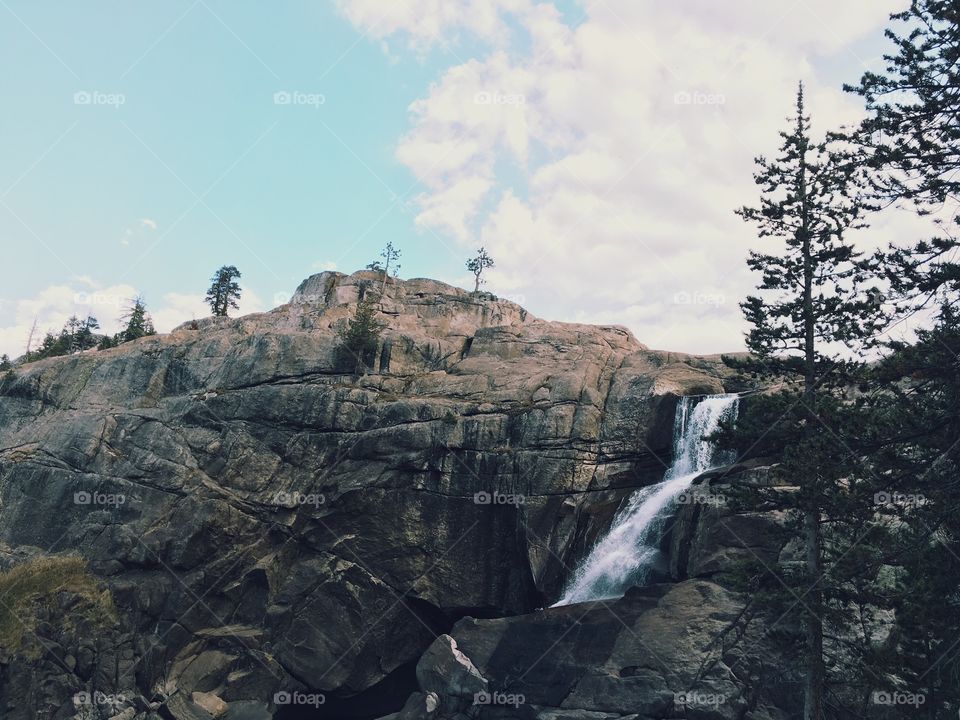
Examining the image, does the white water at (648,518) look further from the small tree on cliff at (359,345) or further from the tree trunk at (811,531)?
the small tree on cliff at (359,345)

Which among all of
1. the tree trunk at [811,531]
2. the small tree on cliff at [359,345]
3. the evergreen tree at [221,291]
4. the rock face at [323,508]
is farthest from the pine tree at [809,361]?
the evergreen tree at [221,291]

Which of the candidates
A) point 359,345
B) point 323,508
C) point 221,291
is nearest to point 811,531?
point 323,508

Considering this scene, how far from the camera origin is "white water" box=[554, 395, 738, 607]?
135 feet

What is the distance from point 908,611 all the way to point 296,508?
39498 millimetres

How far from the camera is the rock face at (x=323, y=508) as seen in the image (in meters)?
47.0

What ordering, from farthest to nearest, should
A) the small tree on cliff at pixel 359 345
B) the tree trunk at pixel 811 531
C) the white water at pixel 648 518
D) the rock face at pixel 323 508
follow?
the small tree on cliff at pixel 359 345, the rock face at pixel 323 508, the white water at pixel 648 518, the tree trunk at pixel 811 531

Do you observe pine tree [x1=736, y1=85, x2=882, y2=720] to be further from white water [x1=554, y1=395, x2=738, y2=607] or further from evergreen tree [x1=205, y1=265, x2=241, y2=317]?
evergreen tree [x1=205, y1=265, x2=241, y2=317]

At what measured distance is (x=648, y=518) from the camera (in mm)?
41750

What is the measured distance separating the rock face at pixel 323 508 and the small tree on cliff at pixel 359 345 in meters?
0.93

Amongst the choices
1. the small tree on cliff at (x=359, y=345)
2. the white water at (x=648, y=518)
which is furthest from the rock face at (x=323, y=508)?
the white water at (x=648, y=518)

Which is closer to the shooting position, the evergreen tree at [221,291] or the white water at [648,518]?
the white water at [648,518]

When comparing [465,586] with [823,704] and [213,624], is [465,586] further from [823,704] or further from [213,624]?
[823,704]

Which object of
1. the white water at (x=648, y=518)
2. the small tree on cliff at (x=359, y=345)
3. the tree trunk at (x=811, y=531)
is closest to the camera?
the tree trunk at (x=811, y=531)

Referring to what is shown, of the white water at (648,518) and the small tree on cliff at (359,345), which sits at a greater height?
the small tree on cliff at (359,345)
